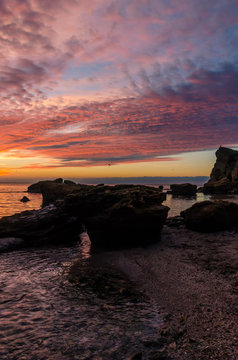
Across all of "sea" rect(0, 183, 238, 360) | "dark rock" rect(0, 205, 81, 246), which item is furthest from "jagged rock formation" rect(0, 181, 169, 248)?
"sea" rect(0, 183, 238, 360)

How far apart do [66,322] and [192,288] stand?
4482mm

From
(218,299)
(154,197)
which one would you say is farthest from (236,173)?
(218,299)

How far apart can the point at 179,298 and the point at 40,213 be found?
43.8 feet

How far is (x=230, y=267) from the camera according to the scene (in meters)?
10.1

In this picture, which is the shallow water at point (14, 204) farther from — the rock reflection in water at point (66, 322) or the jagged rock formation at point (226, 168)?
the jagged rock formation at point (226, 168)

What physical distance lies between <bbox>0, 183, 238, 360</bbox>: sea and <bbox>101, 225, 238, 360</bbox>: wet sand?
0.62 m

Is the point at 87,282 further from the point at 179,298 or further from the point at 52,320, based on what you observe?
the point at 179,298

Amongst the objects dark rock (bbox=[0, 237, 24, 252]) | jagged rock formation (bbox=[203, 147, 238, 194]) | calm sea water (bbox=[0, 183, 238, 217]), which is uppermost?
jagged rock formation (bbox=[203, 147, 238, 194])

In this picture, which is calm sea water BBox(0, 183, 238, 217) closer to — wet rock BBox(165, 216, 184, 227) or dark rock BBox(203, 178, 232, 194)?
wet rock BBox(165, 216, 184, 227)

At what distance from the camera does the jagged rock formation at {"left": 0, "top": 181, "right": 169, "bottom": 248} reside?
1470 cm

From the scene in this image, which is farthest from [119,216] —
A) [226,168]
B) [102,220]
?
[226,168]

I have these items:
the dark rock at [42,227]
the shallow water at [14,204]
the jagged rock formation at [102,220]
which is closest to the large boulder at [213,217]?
the jagged rock formation at [102,220]

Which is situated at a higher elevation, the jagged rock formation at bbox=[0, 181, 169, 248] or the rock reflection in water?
the jagged rock formation at bbox=[0, 181, 169, 248]

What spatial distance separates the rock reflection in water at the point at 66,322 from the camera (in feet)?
17.0
